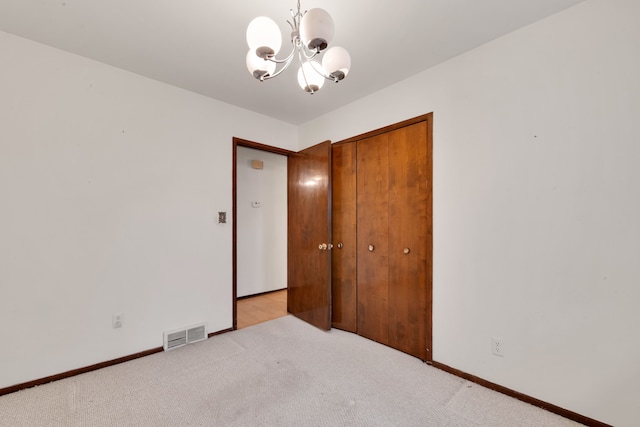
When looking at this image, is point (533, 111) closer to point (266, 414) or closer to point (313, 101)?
point (313, 101)

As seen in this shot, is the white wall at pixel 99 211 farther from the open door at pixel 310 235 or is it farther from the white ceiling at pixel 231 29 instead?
the open door at pixel 310 235

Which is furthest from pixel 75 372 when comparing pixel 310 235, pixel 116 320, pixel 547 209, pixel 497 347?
pixel 547 209

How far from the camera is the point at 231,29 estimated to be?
71.0 inches

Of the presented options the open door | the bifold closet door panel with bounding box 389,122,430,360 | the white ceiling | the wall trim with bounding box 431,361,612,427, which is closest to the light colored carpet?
the wall trim with bounding box 431,361,612,427

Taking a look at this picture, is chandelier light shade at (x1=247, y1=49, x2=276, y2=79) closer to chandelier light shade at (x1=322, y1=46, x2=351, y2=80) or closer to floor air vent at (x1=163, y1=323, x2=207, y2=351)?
chandelier light shade at (x1=322, y1=46, x2=351, y2=80)

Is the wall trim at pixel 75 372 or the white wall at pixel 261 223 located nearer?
the wall trim at pixel 75 372

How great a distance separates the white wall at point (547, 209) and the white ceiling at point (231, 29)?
0.27 m

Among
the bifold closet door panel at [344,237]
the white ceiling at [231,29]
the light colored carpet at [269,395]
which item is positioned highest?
the white ceiling at [231,29]

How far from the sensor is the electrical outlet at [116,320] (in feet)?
7.27

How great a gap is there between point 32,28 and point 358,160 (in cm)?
274

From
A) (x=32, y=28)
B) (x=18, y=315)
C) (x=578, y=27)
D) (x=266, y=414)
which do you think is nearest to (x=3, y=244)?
(x=18, y=315)

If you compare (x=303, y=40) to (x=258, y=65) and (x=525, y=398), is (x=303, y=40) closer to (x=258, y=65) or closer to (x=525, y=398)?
(x=258, y=65)

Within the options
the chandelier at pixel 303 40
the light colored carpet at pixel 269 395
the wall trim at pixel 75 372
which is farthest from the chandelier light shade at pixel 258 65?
the wall trim at pixel 75 372

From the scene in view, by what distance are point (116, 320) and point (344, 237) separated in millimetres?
2256
